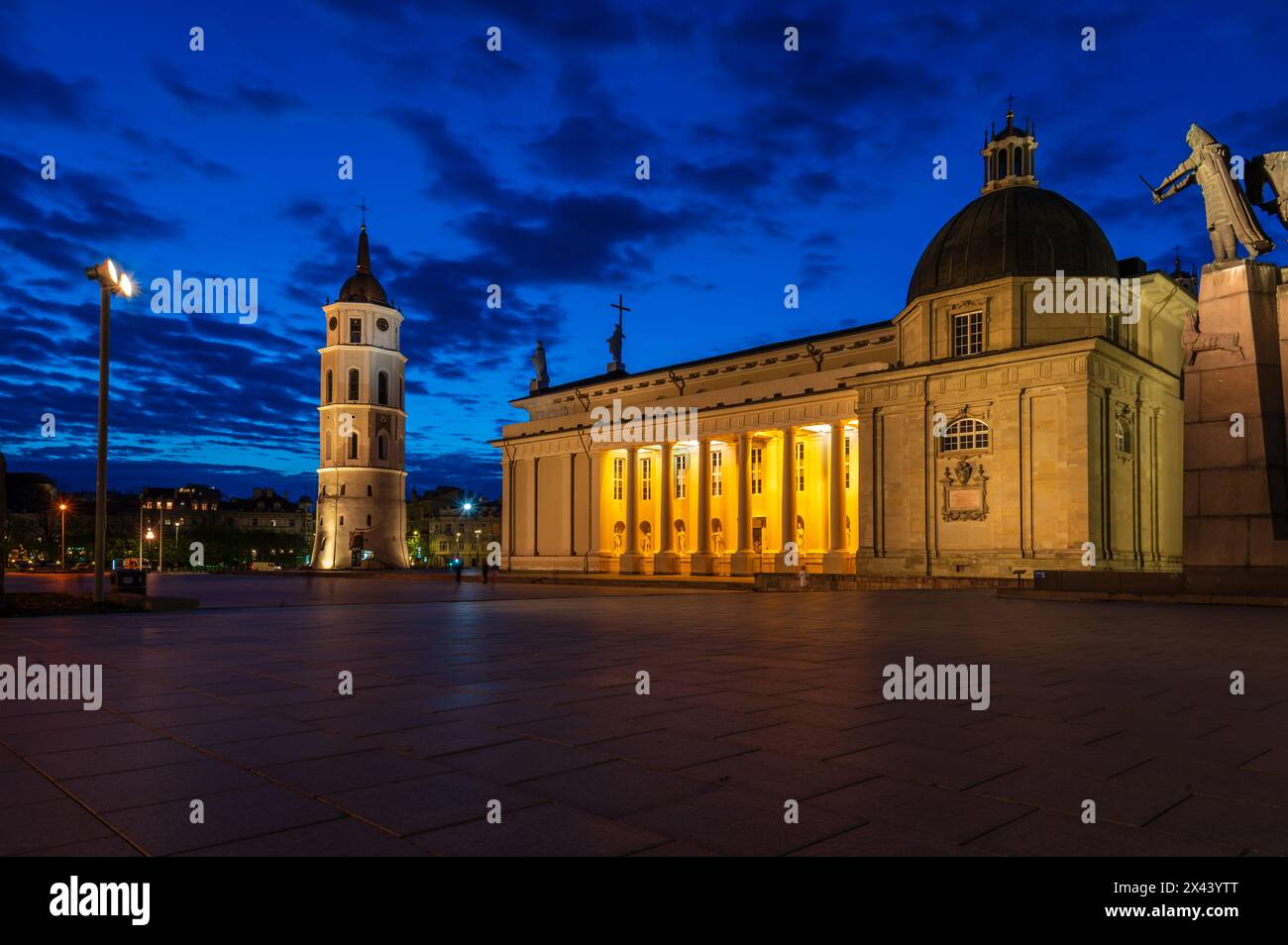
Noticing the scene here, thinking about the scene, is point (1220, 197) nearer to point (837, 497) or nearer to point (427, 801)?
point (427, 801)

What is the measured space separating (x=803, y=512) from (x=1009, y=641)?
159 feet

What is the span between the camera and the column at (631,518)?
228ft

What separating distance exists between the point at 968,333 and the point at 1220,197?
2745 centimetres

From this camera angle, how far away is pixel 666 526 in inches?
2682

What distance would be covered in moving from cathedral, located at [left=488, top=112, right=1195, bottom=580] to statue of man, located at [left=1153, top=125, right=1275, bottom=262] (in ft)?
66.1

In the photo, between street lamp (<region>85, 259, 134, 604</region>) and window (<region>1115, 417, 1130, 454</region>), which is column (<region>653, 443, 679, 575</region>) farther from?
street lamp (<region>85, 259, 134, 604</region>)

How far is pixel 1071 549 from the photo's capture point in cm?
4178

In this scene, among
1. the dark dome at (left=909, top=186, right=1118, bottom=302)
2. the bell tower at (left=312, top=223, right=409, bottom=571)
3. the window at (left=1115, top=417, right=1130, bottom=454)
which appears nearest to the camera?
the window at (left=1115, top=417, right=1130, bottom=454)

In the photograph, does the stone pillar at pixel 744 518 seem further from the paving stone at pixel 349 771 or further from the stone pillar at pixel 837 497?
the paving stone at pixel 349 771

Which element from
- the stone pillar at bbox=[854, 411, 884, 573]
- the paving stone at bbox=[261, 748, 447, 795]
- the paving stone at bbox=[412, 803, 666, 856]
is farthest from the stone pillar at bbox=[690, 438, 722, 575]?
the paving stone at bbox=[412, 803, 666, 856]

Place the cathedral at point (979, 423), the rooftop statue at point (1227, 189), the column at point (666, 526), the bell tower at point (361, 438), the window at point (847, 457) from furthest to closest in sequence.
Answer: the bell tower at point (361, 438)
the column at point (666, 526)
the window at point (847, 457)
the cathedral at point (979, 423)
the rooftop statue at point (1227, 189)

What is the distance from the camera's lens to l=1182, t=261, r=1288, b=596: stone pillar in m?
21.2

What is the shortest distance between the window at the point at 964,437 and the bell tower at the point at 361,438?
70685 millimetres

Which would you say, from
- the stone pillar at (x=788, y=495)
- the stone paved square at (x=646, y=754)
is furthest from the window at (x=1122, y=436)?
the stone paved square at (x=646, y=754)
